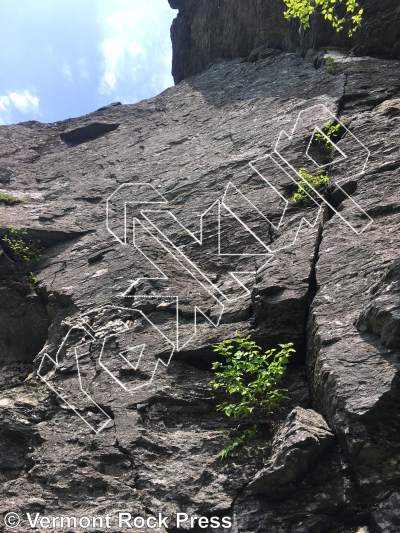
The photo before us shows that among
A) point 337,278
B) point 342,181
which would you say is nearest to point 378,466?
point 337,278

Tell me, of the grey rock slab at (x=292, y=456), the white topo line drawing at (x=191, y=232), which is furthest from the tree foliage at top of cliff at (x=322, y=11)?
the grey rock slab at (x=292, y=456)

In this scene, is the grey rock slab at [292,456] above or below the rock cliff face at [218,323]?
below

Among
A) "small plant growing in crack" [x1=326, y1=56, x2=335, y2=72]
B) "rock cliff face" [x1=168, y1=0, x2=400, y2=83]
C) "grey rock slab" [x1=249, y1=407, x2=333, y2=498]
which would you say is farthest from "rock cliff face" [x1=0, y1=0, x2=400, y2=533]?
"rock cliff face" [x1=168, y1=0, x2=400, y2=83]

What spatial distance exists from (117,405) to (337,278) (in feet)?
11.0

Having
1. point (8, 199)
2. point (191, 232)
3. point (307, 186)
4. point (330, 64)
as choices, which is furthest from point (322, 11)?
point (8, 199)

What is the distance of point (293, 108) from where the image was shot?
11.3m

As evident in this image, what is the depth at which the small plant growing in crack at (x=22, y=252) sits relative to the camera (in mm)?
9078

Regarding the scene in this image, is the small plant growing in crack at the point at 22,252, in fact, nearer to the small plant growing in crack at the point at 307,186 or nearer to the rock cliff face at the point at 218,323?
the rock cliff face at the point at 218,323

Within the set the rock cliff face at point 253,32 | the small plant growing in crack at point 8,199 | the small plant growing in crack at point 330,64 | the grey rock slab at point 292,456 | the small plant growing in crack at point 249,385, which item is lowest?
the grey rock slab at point 292,456

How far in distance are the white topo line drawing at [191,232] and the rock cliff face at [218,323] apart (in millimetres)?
42

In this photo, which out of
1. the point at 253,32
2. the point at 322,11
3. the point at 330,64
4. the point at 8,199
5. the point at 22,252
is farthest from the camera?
the point at 253,32

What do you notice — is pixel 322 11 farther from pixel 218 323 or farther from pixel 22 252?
pixel 22 252

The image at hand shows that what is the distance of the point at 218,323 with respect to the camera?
6.34 meters

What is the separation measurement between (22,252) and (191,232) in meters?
3.97
